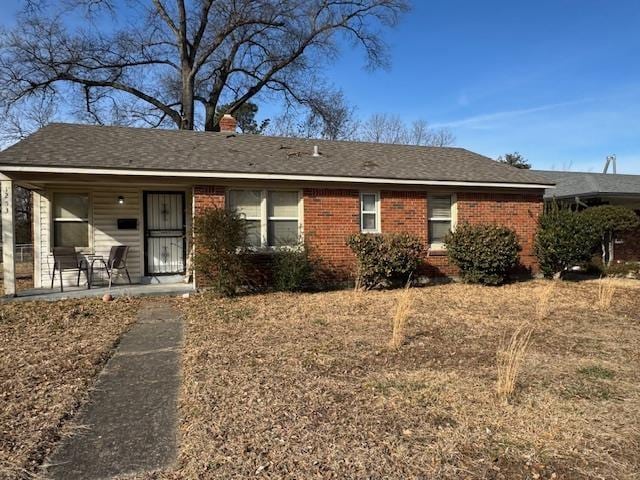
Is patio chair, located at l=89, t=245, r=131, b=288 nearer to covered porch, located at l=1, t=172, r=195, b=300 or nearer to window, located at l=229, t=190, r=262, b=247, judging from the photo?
covered porch, located at l=1, t=172, r=195, b=300

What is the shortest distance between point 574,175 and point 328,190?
14859 millimetres

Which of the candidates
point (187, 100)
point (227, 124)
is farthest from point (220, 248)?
point (187, 100)

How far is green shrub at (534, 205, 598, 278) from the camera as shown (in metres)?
11.0

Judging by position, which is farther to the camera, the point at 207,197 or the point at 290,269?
the point at 207,197

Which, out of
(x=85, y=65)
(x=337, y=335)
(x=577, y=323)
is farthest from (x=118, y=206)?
(x=85, y=65)

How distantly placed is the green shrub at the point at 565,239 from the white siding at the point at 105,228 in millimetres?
8986

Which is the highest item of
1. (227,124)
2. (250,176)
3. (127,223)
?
(227,124)

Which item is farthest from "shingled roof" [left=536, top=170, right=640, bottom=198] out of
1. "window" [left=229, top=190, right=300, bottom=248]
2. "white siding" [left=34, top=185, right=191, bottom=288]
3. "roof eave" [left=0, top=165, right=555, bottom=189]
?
"white siding" [left=34, top=185, right=191, bottom=288]

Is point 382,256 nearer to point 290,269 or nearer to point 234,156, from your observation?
point 290,269

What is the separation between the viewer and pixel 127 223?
35.0 feet

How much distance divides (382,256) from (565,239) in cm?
484

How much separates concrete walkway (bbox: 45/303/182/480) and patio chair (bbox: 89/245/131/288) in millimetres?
4540

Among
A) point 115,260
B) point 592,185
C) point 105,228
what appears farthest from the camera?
point 592,185

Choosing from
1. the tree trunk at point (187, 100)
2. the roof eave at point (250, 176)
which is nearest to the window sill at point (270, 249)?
the roof eave at point (250, 176)
